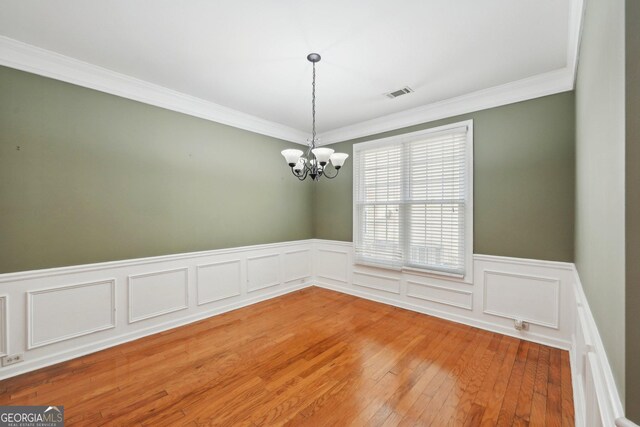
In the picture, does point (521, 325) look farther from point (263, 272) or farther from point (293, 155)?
point (263, 272)

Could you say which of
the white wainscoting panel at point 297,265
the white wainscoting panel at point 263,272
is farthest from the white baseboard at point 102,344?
the white wainscoting panel at point 297,265

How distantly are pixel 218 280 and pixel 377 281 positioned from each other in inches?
96.3

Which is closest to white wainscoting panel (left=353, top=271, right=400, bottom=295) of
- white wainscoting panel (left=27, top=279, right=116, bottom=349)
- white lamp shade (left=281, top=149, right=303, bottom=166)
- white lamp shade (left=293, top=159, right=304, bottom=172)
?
white lamp shade (left=293, top=159, right=304, bottom=172)

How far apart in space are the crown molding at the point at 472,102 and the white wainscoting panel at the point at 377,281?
2.34m

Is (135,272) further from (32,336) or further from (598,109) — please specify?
(598,109)

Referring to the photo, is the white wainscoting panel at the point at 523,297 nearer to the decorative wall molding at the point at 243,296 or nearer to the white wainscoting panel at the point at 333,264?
the decorative wall molding at the point at 243,296

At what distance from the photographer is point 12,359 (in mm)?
2367

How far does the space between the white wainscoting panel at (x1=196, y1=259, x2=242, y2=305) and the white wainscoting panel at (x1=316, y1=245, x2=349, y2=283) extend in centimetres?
164

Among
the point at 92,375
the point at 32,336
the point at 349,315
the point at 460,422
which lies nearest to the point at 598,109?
the point at 460,422

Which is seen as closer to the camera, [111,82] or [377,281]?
[111,82]

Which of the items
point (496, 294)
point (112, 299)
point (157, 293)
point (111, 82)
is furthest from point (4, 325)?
point (496, 294)

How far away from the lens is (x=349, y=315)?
3758mm

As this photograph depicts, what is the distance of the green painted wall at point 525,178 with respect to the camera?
112 inches

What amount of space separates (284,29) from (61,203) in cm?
268
